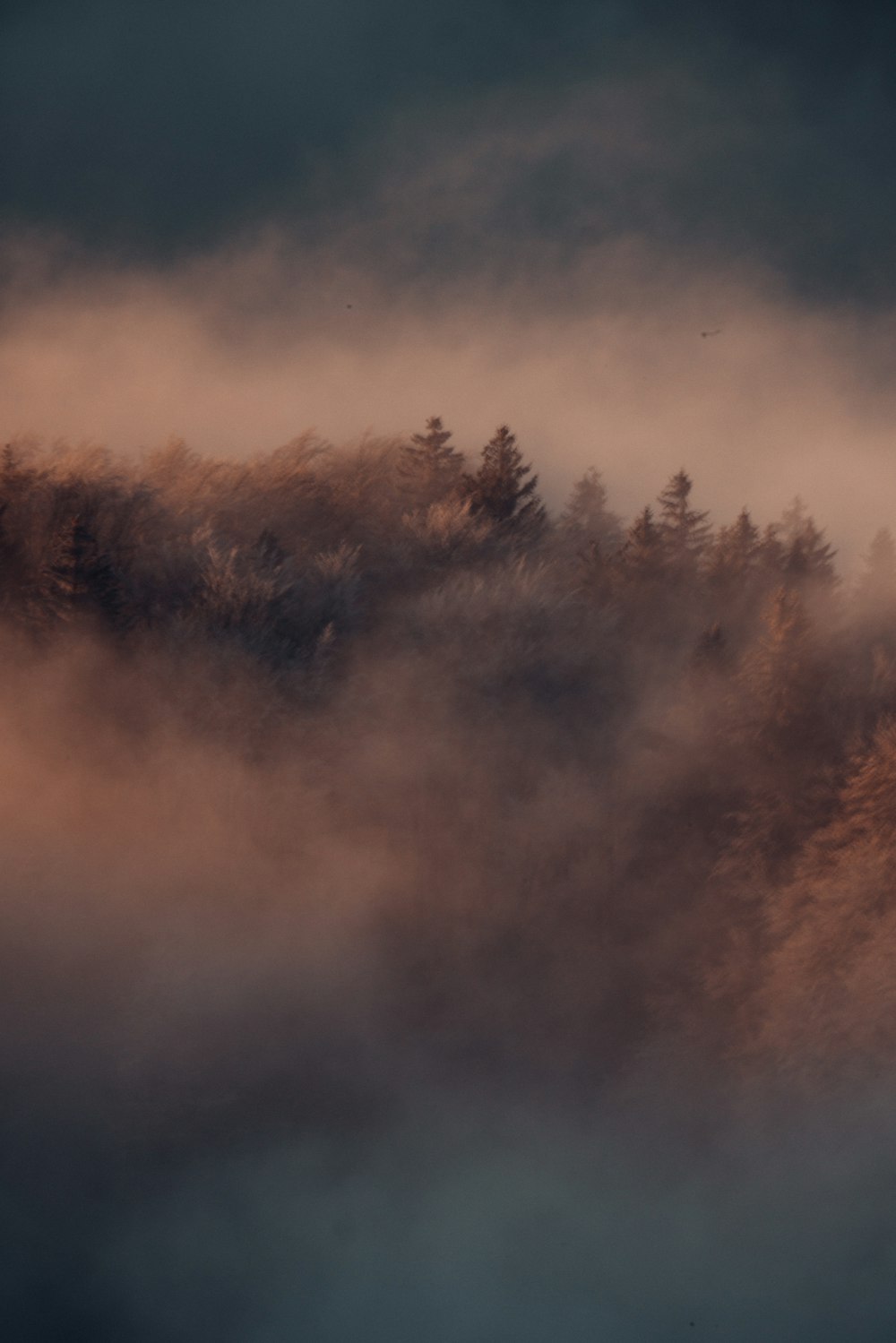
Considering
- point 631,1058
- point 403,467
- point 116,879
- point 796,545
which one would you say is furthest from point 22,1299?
point 796,545

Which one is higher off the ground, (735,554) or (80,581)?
(735,554)

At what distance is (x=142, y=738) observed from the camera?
3750cm

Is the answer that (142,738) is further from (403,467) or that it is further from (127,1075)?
(403,467)

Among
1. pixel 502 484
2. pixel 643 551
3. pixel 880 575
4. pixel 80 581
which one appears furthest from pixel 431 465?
pixel 880 575

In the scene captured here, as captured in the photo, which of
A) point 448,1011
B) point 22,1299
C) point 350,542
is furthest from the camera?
point 350,542

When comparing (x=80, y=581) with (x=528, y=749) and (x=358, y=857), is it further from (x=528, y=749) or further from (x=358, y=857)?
(x=528, y=749)

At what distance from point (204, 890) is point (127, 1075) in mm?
5620

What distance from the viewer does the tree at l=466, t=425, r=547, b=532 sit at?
47.2m

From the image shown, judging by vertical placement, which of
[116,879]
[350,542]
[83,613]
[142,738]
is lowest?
[116,879]

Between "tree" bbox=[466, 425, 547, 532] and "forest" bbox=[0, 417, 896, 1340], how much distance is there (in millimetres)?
5185

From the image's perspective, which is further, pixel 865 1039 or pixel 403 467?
pixel 403 467

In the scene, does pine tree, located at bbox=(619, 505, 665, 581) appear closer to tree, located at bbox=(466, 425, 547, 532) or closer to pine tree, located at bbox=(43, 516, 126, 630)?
tree, located at bbox=(466, 425, 547, 532)

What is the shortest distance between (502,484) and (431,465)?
9.54 ft

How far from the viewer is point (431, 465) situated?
4812 cm
